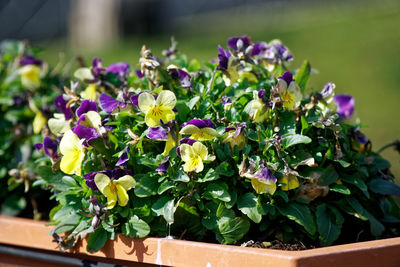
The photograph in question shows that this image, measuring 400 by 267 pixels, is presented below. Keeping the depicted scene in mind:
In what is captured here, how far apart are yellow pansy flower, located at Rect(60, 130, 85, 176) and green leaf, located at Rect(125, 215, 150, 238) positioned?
0.67 feet

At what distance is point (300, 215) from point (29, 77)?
56.1 inches

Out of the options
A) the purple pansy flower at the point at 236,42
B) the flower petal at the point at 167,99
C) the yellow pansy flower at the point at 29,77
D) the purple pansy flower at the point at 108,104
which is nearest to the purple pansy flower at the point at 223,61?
the purple pansy flower at the point at 236,42

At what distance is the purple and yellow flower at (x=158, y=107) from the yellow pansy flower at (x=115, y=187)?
0.57ft

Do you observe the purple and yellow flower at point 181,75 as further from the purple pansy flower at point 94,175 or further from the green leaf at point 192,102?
the purple pansy flower at point 94,175

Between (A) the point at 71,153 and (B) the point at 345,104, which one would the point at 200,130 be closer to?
(A) the point at 71,153

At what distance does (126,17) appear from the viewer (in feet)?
25.6

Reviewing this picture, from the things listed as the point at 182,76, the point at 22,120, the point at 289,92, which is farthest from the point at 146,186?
the point at 22,120

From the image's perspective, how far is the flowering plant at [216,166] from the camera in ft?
4.86

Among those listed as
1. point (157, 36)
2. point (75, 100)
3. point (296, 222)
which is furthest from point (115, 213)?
point (157, 36)

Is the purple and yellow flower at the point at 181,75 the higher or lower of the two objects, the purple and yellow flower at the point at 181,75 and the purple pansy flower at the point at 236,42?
the lower

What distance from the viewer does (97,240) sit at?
60.5 inches


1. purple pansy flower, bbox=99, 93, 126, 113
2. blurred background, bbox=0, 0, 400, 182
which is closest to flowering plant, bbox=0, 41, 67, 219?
purple pansy flower, bbox=99, 93, 126, 113

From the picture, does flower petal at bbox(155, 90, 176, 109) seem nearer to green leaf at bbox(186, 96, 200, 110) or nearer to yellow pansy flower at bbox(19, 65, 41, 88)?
green leaf at bbox(186, 96, 200, 110)

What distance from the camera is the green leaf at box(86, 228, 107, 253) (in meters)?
1.53
